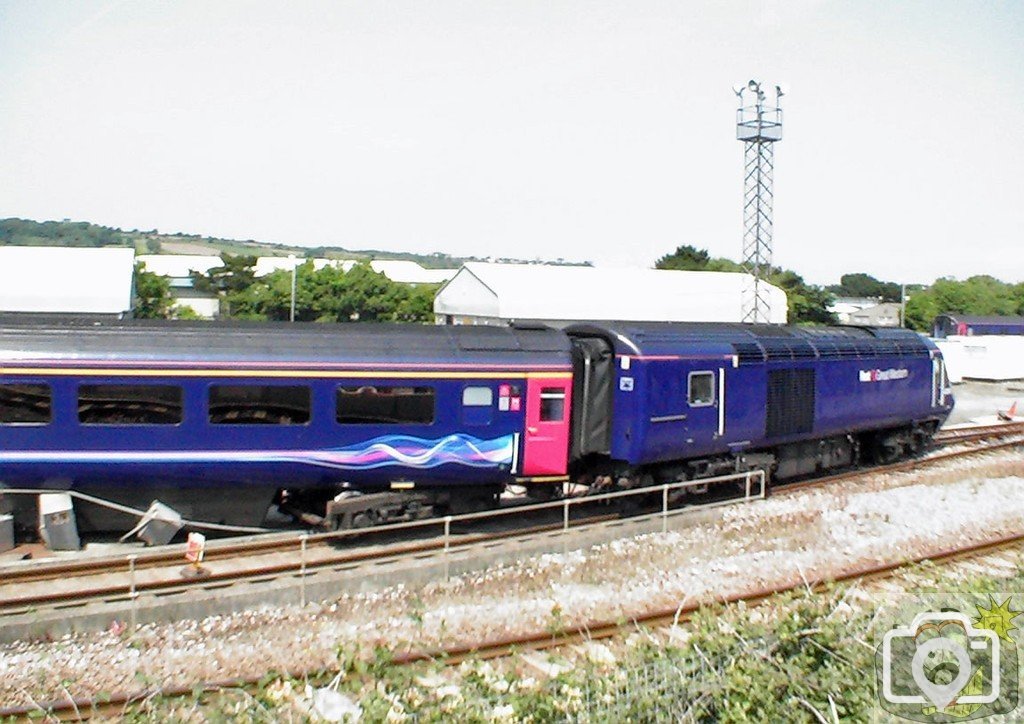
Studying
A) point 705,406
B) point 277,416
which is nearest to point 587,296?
point 705,406

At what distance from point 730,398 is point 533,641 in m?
8.17

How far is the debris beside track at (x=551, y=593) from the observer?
1051 centimetres

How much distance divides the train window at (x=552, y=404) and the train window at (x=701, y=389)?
2629 mm

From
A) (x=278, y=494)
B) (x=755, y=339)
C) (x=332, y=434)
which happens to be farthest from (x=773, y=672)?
(x=755, y=339)

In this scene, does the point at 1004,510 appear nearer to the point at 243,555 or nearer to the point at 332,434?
the point at 332,434

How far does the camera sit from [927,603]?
7.58 m

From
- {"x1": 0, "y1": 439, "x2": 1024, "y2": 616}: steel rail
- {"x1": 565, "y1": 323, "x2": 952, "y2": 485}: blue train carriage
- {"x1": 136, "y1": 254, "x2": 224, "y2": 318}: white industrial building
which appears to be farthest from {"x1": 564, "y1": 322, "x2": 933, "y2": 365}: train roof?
{"x1": 136, "y1": 254, "x2": 224, "y2": 318}: white industrial building

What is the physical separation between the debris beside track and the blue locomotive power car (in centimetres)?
184

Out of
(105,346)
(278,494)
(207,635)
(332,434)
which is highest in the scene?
(105,346)

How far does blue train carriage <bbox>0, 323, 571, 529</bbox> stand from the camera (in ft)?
45.9

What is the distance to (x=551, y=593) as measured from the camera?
13.4 meters

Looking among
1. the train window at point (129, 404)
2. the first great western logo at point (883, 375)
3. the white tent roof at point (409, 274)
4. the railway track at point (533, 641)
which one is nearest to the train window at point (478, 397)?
the train window at point (129, 404)

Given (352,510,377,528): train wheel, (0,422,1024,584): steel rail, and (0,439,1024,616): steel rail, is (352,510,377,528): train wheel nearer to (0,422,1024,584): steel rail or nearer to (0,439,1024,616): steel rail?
(0,422,1024,584): steel rail

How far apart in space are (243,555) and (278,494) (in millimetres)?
1469
